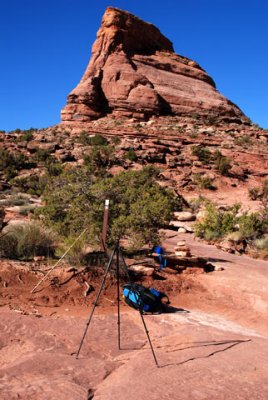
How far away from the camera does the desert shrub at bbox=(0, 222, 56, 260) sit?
9094 millimetres

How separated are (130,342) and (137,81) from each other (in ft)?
165

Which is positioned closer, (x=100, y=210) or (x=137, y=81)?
(x=100, y=210)

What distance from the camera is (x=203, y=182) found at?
31.6m

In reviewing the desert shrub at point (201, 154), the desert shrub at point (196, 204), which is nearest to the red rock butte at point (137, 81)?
the desert shrub at point (201, 154)

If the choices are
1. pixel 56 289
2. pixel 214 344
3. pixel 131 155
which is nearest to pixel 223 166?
pixel 131 155

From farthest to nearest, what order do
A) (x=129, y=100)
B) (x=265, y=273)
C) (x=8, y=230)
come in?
(x=129, y=100) < (x=265, y=273) < (x=8, y=230)

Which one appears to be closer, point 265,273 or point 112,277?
point 112,277

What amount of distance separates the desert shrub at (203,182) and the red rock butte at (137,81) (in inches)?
768

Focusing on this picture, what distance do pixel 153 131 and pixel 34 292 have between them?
37919mm

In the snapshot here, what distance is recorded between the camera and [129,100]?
50531mm

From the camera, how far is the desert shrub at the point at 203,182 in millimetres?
31492

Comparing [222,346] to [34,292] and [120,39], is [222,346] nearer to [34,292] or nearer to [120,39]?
[34,292]

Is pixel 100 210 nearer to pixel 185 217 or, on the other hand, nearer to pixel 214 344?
pixel 214 344

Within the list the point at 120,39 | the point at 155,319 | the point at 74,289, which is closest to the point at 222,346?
the point at 155,319
